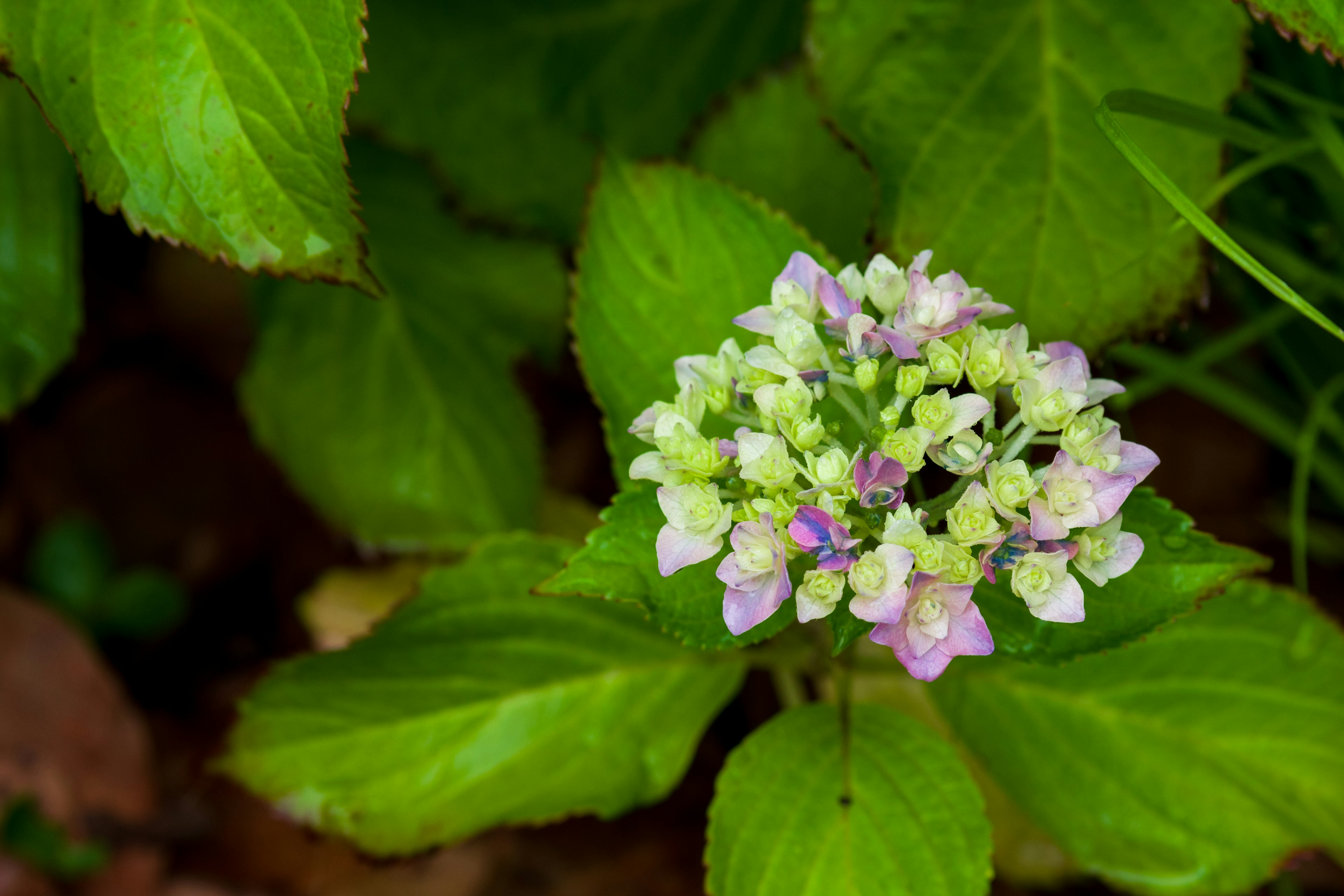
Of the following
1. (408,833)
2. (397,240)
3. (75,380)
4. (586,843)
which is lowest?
(75,380)

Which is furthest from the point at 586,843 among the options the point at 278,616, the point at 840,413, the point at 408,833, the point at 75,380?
the point at 75,380

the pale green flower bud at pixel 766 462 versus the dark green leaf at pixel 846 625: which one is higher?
the pale green flower bud at pixel 766 462

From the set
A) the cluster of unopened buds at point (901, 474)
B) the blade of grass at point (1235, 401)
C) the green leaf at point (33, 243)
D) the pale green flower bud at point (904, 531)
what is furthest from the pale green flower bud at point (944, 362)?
the green leaf at point (33, 243)

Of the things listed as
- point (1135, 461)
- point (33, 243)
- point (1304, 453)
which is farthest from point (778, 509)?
point (33, 243)

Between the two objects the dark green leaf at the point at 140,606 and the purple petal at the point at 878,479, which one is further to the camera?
the dark green leaf at the point at 140,606

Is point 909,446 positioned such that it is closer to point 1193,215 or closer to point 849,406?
point 849,406

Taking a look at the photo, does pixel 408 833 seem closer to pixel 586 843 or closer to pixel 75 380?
pixel 586 843

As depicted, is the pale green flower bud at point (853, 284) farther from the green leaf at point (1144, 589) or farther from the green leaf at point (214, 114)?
the green leaf at point (214, 114)
